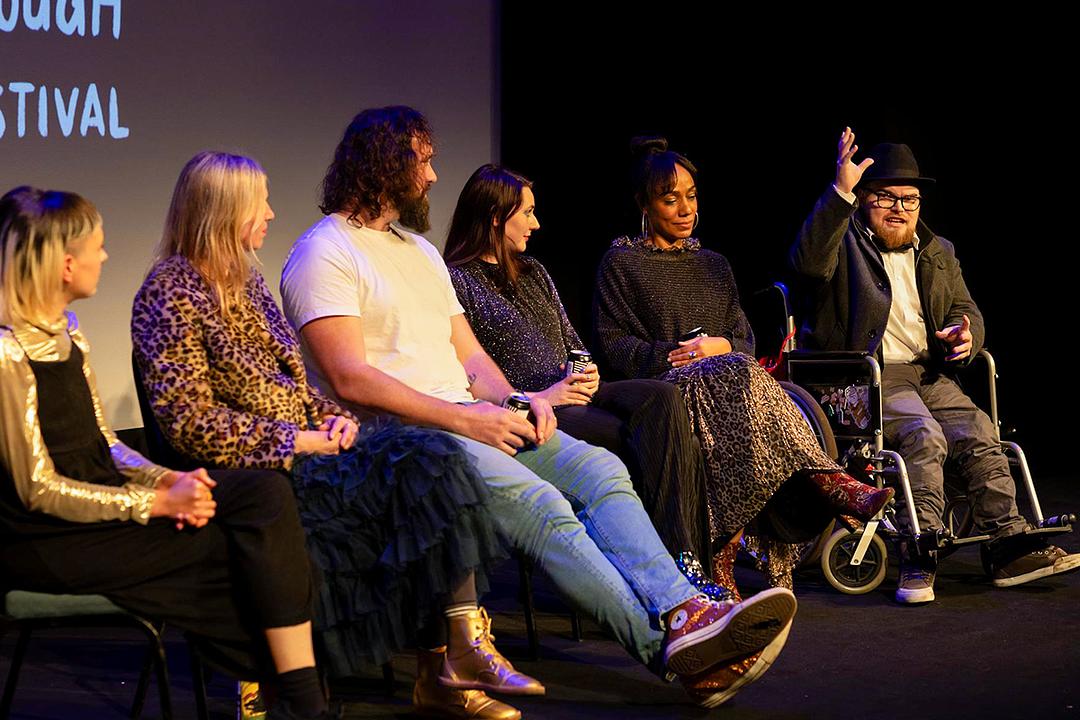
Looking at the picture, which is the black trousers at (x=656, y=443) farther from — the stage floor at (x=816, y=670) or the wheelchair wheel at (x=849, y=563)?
the wheelchair wheel at (x=849, y=563)

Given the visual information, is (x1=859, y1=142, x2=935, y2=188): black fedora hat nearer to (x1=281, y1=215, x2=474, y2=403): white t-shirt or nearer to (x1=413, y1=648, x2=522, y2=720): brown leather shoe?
(x1=281, y1=215, x2=474, y2=403): white t-shirt

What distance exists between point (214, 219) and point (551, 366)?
3.91 ft

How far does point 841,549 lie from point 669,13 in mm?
2716

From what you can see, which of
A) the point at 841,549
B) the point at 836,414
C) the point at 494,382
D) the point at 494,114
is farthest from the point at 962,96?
the point at 494,382

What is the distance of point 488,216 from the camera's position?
3.70 meters

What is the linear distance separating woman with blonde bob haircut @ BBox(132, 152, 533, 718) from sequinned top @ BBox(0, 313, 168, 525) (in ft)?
0.78

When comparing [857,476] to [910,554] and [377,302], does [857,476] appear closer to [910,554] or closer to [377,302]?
[910,554]

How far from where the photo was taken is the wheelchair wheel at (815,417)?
3922 mm

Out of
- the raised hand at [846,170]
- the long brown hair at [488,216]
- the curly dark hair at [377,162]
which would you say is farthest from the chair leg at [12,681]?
the raised hand at [846,170]

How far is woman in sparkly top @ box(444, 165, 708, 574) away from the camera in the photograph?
3.38 metres

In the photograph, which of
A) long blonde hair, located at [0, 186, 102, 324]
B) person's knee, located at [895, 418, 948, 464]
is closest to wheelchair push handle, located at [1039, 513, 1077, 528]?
person's knee, located at [895, 418, 948, 464]

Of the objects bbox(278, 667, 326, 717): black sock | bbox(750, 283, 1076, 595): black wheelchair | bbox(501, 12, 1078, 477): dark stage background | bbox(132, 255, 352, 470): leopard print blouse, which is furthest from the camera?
bbox(501, 12, 1078, 477): dark stage background

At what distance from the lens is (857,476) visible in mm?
4109

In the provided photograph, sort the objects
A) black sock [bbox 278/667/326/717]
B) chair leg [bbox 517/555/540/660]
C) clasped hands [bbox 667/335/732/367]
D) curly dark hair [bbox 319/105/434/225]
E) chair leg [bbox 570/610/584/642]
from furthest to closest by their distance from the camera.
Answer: clasped hands [bbox 667/335/732/367] → chair leg [bbox 570/610/584/642] → chair leg [bbox 517/555/540/660] → curly dark hair [bbox 319/105/434/225] → black sock [bbox 278/667/326/717]
